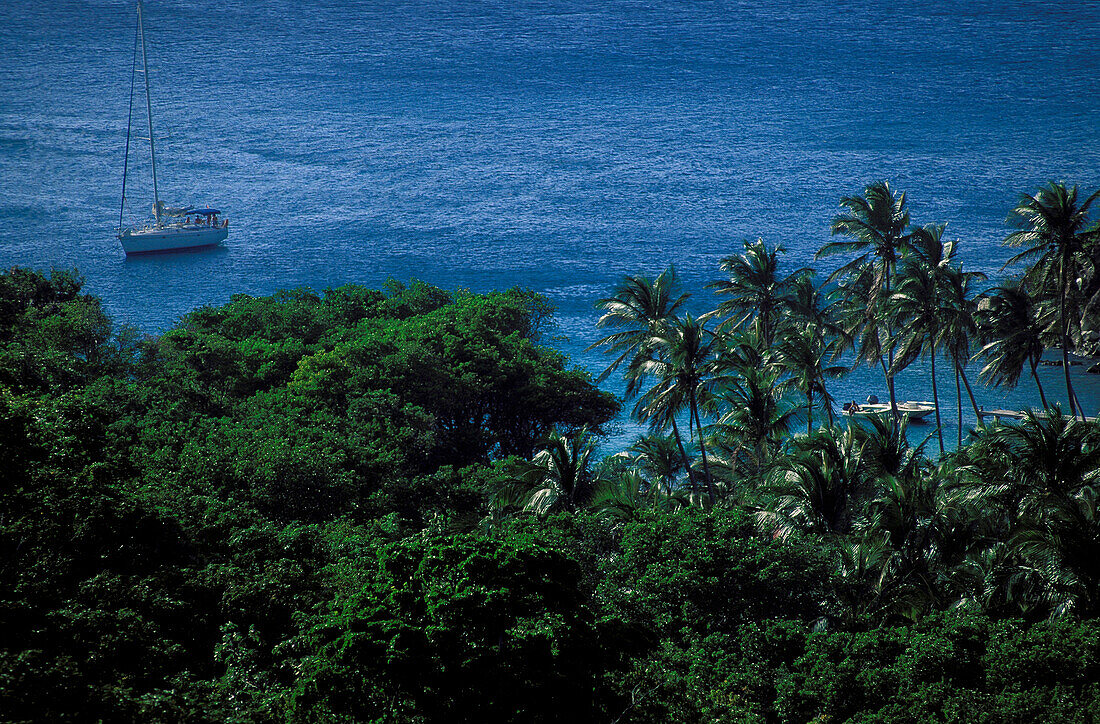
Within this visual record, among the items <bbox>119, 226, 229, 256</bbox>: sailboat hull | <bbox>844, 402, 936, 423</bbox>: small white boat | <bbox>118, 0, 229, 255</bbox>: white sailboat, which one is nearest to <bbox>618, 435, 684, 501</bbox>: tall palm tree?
<bbox>844, 402, 936, 423</bbox>: small white boat

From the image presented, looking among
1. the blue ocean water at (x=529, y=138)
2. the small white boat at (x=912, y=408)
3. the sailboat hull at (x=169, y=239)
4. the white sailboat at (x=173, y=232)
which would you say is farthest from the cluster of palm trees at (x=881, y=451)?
the white sailboat at (x=173, y=232)

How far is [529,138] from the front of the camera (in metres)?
138

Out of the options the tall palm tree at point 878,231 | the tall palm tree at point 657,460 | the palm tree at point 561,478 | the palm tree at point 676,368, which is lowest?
the tall palm tree at point 657,460

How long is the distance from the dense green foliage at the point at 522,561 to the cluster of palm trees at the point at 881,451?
11 cm

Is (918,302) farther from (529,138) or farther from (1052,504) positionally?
(529,138)

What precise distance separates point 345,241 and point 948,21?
485ft

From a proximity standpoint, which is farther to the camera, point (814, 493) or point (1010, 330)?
point (1010, 330)

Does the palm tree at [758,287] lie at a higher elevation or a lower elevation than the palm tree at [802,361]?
higher

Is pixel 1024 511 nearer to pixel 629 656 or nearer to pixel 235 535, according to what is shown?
pixel 629 656

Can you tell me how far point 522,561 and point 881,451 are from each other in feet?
45.8

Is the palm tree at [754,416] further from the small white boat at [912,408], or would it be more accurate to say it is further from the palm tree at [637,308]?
the small white boat at [912,408]

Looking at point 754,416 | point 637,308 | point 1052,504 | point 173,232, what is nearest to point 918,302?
point 754,416

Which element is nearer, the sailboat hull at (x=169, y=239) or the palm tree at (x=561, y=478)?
the palm tree at (x=561, y=478)

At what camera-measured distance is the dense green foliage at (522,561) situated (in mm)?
17000
